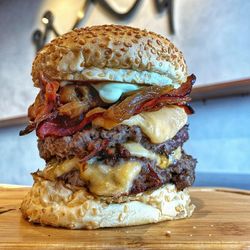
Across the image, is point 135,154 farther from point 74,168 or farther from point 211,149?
point 211,149

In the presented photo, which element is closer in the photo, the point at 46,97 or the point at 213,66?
the point at 46,97

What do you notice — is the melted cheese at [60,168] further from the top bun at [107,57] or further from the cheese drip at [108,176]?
the top bun at [107,57]

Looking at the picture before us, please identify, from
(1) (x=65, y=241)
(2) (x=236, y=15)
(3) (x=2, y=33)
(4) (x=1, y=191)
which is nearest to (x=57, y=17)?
(3) (x=2, y=33)

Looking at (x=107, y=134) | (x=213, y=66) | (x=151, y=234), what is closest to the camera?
(x=151, y=234)

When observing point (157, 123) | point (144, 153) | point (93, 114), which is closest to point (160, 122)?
point (157, 123)

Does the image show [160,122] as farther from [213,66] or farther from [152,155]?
A: [213,66]

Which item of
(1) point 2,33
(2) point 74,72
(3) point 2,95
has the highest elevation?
(2) point 74,72

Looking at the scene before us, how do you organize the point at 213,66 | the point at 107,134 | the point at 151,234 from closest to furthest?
1. the point at 151,234
2. the point at 107,134
3. the point at 213,66
